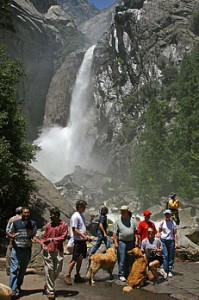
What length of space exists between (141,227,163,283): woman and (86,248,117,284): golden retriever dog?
705mm

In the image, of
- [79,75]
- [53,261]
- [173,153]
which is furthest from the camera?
[79,75]

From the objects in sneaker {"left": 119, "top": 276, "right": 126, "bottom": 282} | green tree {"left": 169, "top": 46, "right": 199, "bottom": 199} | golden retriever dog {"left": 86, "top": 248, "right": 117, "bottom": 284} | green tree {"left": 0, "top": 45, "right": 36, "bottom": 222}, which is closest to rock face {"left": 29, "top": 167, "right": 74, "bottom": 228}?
green tree {"left": 0, "top": 45, "right": 36, "bottom": 222}

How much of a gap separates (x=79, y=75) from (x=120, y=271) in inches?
2105

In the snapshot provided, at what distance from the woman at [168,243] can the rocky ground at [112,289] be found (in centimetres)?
25

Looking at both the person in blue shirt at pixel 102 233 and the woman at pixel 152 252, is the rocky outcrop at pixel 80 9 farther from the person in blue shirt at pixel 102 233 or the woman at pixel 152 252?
the woman at pixel 152 252

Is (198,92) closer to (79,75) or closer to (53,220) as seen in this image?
(79,75)

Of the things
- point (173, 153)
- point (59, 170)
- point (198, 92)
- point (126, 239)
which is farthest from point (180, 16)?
point (126, 239)

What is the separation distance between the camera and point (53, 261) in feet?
21.3

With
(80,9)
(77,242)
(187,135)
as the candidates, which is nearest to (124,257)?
(77,242)

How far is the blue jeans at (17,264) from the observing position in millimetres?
6516

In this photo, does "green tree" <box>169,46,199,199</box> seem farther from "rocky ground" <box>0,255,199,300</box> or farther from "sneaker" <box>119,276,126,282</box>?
"sneaker" <box>119,276,126,282</box>

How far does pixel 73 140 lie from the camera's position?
54.9m

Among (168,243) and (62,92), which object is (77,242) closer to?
(168,243)

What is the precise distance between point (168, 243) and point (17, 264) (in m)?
3.38
